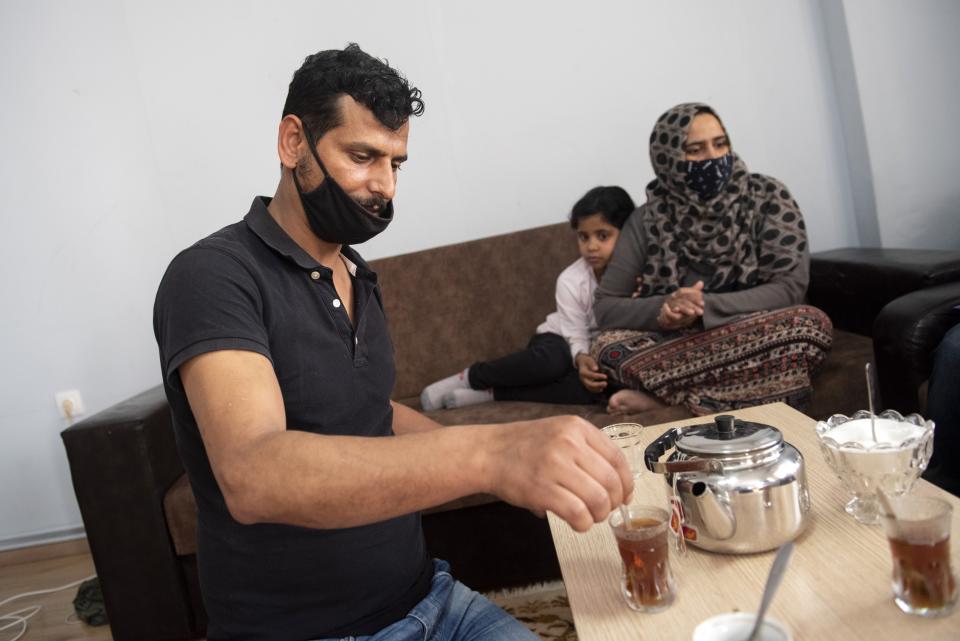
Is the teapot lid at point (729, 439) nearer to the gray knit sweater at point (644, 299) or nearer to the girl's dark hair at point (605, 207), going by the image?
the gray knit sweater at point (644, 299)

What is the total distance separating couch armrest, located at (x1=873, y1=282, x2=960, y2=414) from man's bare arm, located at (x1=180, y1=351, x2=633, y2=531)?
134 centimetres

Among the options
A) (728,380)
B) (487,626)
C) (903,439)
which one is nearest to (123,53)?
(728,380)

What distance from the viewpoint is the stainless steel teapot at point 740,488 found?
0.88 meters

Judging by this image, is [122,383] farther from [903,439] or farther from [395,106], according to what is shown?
[903,439]

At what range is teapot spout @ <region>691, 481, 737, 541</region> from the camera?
0.89m

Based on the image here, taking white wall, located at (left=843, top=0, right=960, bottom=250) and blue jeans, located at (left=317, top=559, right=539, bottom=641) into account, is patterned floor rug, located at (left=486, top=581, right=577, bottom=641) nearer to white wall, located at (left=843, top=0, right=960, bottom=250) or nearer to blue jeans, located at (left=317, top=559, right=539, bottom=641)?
blue jeans, located at (left=317, top=559, right=539, bottom=641)

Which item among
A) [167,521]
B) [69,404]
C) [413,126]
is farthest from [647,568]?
[69,404]

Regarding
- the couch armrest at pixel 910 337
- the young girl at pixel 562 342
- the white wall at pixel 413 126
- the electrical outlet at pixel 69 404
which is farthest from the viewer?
the electrical outlet at pixel 69 404

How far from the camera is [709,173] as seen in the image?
2.24 meters

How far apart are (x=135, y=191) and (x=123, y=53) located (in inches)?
19.0

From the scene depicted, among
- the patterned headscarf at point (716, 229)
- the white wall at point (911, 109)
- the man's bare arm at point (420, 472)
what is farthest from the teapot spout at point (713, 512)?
Answer: the white wall at point (911, 109)

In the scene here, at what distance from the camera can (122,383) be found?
2986mm

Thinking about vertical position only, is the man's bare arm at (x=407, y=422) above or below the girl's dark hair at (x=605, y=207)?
below

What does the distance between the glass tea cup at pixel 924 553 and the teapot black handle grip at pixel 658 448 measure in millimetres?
276
